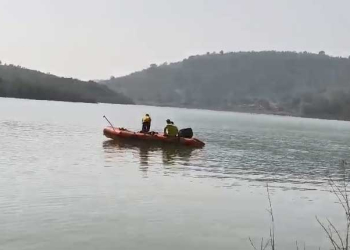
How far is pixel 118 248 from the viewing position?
9.16m

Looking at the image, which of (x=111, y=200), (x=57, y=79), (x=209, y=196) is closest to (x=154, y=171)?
(x=209, y=196)

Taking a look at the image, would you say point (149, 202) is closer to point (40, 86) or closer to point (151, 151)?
point (151, 151)

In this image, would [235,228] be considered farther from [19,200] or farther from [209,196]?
[19,200]

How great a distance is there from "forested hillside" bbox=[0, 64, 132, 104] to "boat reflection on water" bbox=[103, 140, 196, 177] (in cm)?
13477

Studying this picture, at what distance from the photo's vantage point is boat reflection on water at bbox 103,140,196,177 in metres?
21.8

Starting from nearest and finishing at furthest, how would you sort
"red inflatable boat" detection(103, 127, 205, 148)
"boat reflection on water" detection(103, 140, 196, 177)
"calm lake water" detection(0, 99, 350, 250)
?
"calm lake water" detection(0, 99, 350, 250) < "boat reflection on water" detection(103, 140, 196, 177) < "red inflatable boat" detection(103, 127, 205, 148)

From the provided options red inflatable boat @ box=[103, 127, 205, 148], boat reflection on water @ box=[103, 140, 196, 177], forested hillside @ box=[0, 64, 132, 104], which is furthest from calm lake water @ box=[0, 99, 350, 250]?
forested hillside @ box=[0, 64, 132, 104]

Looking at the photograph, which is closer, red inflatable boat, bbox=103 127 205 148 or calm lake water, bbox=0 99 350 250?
calm lake water, bbox=0 99 350 250

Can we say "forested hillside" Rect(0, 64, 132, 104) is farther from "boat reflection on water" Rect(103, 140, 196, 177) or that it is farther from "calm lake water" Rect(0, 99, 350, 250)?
"calm lake water" Rect(0, 99, 350, 250)

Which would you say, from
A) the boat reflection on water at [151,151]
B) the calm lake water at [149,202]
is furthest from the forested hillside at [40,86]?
the calm lake water at [149,202]

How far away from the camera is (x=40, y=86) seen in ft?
541

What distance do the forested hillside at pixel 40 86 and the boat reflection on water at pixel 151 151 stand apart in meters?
135

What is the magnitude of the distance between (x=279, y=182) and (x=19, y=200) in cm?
997

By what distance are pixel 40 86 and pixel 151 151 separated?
147m
